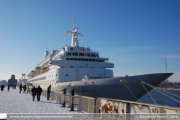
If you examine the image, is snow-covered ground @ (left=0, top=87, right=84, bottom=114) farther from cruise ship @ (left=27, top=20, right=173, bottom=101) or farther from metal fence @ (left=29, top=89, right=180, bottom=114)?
cruise ship @ (left=27, top=20, right=173, bottom=101)

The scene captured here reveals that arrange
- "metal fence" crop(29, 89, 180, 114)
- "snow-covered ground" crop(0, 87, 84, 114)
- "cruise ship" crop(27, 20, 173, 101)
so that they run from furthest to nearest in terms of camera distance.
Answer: "cruise ship" crop(27, 20, 173, 101), "snow-covered ground" crop(0, 87, 84, 114), "metal fence" crop(29, 89, 180, 114)

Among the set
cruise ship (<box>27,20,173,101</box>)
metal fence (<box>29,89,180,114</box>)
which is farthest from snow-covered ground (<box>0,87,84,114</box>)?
cruise ship (<box>27,20,173,101</box>)

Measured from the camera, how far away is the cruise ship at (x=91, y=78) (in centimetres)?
1410

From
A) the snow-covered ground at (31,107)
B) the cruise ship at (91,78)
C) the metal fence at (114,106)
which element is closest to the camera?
the metal fence at (114,106)

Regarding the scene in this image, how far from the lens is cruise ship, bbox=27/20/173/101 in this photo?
1410 centimetres

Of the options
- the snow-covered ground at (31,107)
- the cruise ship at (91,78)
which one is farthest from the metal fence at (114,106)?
the cruise ship at (91,78)

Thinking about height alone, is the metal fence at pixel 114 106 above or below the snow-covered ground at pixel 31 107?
above

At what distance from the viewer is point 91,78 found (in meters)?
20.8

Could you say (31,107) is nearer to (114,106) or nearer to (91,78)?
(114,106)

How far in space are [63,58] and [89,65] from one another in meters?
4.21

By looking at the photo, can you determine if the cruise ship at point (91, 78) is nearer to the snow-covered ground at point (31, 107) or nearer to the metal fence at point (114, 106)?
the snow-covered ground at point (31, 107)

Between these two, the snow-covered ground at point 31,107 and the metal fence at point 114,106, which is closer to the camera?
the metal fence at point 114,106

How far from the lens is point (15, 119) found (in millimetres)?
7906

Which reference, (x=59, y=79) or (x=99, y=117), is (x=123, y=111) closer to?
(x=99, y=117)
